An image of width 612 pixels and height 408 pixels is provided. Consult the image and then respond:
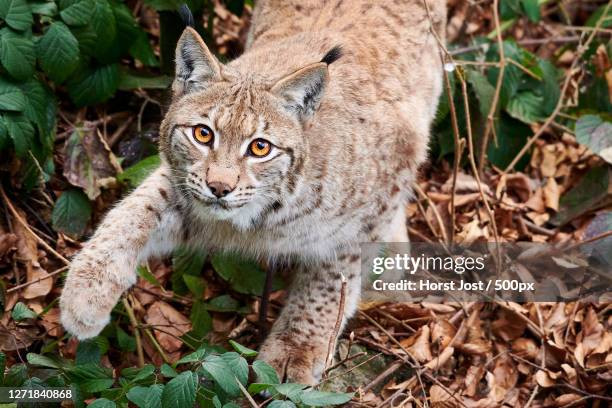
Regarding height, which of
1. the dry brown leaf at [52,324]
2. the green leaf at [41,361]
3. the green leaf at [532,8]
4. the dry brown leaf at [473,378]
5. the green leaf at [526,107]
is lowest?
the dry brown leaf at [52,324]

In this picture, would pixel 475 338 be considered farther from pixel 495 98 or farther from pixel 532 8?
pixel 532 8

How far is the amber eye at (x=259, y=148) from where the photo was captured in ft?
14.4

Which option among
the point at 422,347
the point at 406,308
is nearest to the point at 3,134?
the point at 406,308

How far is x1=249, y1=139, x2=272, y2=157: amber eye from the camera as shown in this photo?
4387 mm

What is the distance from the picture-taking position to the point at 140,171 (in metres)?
5.56

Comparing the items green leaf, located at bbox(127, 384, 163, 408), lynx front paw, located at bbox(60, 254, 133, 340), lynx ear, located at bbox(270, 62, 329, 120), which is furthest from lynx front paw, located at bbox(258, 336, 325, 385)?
lynx ear, located at bbox(270, 62, 329, 120)

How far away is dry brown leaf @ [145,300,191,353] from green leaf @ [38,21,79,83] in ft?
5.07

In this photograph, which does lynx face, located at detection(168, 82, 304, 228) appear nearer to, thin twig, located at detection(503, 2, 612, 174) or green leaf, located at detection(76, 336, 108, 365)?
green leaf, located at detection(76, 336, 108, 365)

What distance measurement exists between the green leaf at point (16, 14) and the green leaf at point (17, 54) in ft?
0.19

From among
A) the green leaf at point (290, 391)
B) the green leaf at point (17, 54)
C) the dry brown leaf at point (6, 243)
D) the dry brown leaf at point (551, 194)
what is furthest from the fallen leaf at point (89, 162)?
the dry brown leaf at point (551, 194)

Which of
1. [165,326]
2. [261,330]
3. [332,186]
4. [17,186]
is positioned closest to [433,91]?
[332,186]

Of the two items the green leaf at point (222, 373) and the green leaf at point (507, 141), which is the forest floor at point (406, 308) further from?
the green leaf at point (222, 373)

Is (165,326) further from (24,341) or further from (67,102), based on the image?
(67,102)

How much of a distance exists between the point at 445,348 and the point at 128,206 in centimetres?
217
